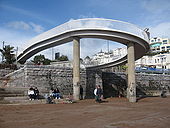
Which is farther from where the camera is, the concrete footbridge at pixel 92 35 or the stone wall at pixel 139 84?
the stone wall at pixel 139 84

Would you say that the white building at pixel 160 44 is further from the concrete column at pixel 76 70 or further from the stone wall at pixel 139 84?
the concrete column at pixel 76 70

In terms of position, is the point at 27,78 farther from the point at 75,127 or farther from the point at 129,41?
the point at 75,127

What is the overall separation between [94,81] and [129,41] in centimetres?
679

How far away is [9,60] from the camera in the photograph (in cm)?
3738

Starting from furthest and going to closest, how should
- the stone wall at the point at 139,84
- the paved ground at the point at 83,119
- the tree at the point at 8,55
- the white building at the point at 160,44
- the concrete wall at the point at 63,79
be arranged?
the white building at the point at 160,44, the tree at the point at 8,55, the stone wall at the point at 139,84, the concrete wall at the point at 63,79, the paved ground at the point at 83,119

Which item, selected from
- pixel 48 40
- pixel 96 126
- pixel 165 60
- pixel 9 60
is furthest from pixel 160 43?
pixel 96 126

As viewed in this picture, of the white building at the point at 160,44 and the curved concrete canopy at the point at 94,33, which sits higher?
the white building at the point at 160,44

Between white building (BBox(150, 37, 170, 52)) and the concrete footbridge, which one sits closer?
the concrete footbridge

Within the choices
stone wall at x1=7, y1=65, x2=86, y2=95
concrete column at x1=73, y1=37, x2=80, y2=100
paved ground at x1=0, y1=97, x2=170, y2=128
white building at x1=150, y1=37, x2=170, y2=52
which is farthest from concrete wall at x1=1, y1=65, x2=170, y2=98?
white building at x1=150, y1=37, x2=170, y2=52

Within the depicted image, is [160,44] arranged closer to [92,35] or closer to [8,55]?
[8,55]

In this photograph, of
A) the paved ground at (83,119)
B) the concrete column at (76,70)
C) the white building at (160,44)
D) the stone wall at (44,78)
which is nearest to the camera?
the paved ground at (83,119)

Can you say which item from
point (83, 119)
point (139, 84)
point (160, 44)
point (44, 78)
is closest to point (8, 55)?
point (44, 78)

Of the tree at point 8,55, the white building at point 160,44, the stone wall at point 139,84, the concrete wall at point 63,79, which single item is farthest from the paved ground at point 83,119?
the white building at point 160,44

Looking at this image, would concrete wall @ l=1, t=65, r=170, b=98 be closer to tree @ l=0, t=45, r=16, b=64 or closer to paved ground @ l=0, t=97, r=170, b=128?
paved ground @ l=0, t=97, r=170, b=128
